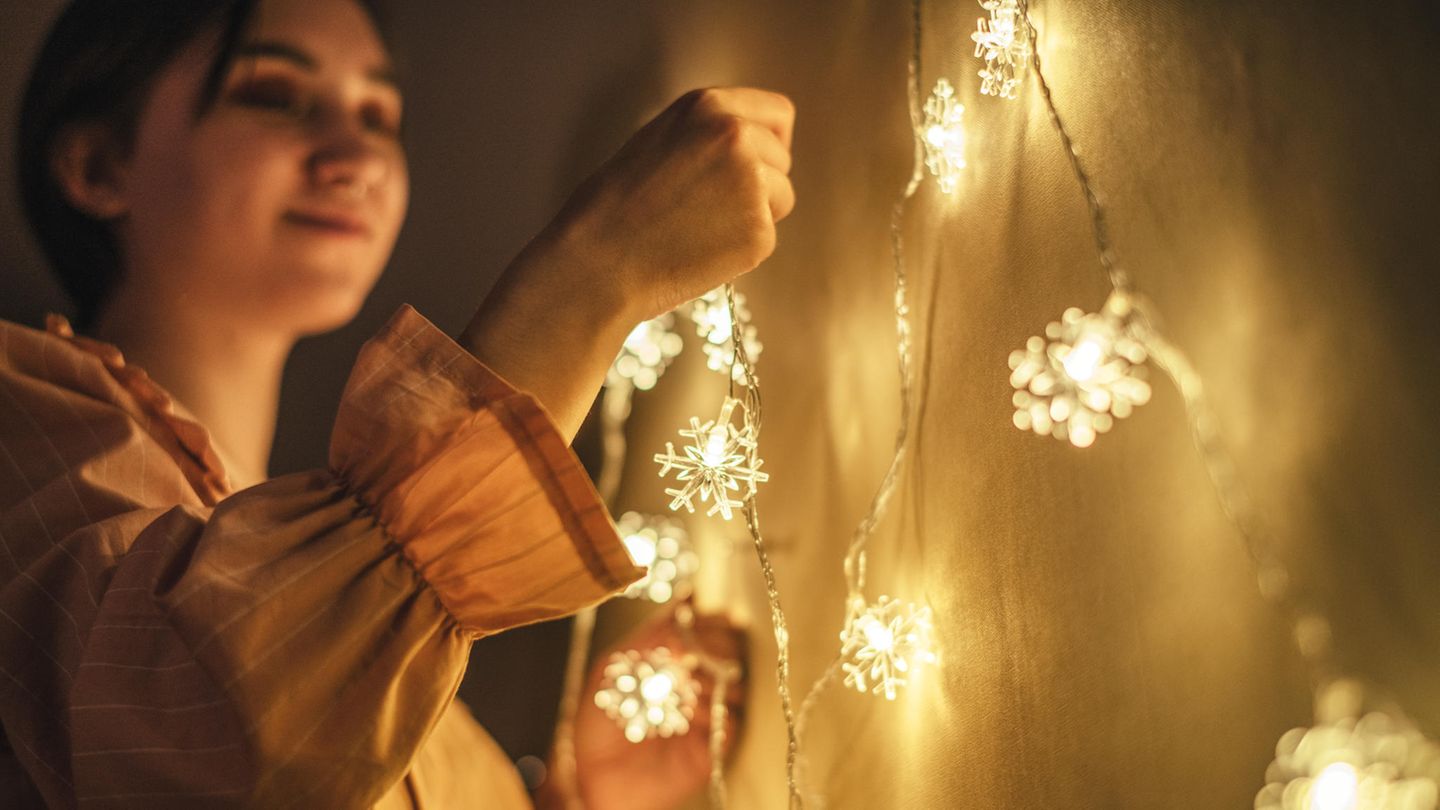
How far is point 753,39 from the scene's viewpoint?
974 mm

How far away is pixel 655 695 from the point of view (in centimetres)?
94

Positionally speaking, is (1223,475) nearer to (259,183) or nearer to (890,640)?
(890,640)

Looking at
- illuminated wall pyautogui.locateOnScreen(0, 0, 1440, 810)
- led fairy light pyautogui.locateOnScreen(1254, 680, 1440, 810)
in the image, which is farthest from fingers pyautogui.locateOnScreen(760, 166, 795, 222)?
led fairy light pyautogui.locateOnScreen(1254, 680, 1440, 810)

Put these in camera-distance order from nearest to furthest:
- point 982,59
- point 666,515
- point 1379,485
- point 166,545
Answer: point 1379,485, point 166,545, point 982,59, point 666,515

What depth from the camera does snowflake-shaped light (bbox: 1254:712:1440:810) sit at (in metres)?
0.35

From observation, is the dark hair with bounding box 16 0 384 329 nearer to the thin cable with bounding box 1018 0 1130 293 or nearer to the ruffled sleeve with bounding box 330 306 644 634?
the ruffled sleeve with bounding box 330 306 644 634

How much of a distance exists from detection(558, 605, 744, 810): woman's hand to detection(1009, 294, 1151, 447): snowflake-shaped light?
488 mm

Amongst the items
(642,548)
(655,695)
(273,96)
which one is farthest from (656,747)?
(273,96)

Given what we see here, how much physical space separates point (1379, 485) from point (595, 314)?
373 millimetres

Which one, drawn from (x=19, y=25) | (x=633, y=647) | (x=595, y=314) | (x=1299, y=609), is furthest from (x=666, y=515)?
(x=19, y=25)

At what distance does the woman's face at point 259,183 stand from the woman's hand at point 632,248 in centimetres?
51

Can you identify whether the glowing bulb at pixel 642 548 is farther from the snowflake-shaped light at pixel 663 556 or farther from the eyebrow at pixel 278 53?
the eyebrow at pixel 278 53

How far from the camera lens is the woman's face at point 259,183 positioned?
3.10 feet

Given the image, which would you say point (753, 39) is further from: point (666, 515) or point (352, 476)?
point (352, 476)
